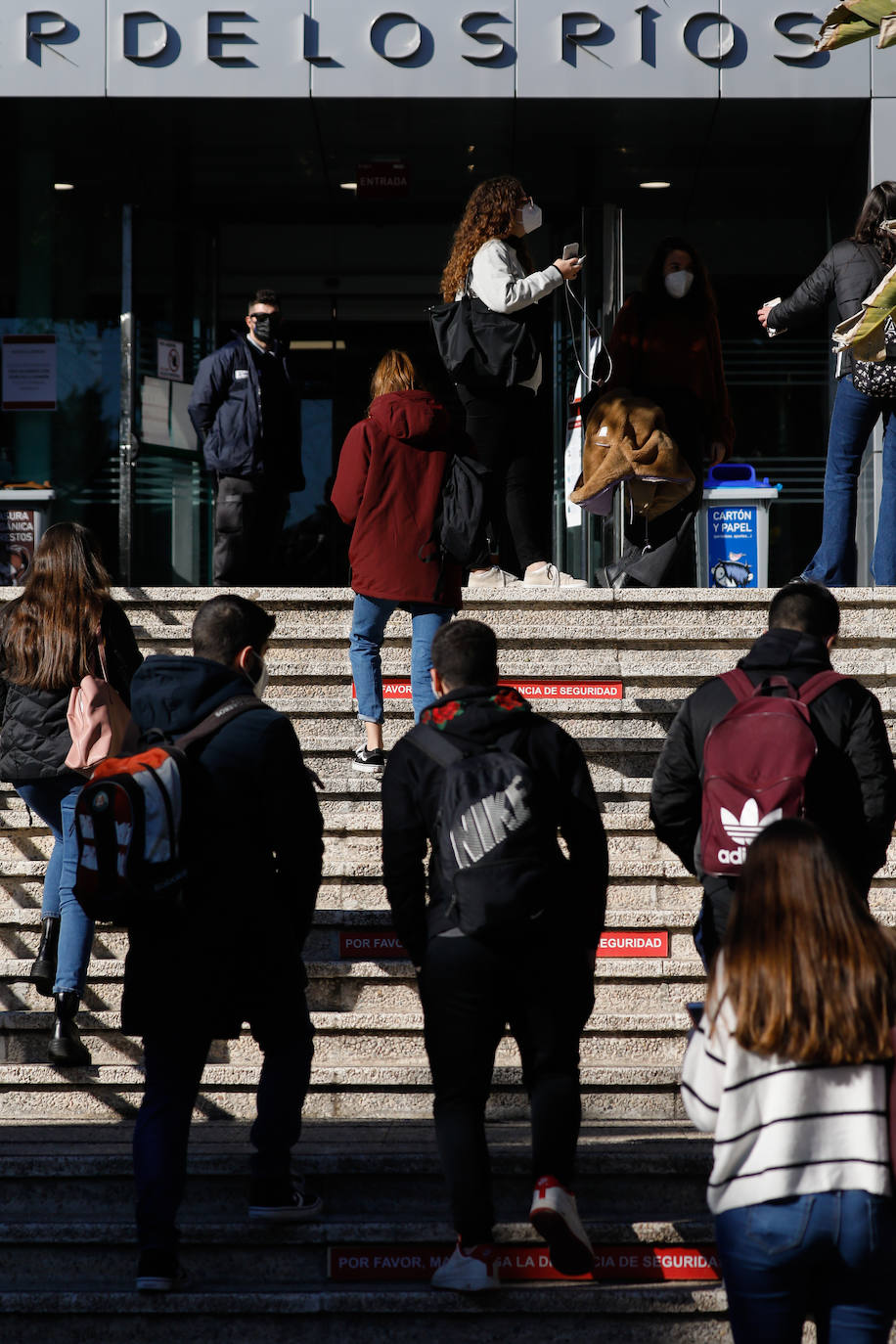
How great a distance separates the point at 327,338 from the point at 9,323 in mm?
2669

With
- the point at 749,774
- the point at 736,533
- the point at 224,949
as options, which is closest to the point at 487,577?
the point at 736,533

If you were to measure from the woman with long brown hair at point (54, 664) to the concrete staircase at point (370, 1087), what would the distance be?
1.42 feet

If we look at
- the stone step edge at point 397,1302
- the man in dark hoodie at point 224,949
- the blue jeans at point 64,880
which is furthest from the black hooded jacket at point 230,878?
the blue jeans at point 64,880

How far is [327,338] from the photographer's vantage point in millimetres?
14539

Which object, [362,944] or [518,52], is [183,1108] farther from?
[518,52]

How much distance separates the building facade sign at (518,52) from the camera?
38.1ft

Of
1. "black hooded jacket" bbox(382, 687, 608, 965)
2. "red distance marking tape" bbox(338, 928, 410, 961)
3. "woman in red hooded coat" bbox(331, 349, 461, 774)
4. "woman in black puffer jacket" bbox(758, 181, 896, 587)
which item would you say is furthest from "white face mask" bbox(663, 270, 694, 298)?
"black hooded jacket" bbox(382, 687, 608, 965)

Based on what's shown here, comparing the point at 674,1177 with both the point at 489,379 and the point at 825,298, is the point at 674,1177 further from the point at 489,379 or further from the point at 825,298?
the point at 825,298

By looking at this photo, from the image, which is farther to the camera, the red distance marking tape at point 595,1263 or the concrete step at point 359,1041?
the concrete step at point 359,1041

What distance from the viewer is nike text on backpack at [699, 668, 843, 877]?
436 centimetres

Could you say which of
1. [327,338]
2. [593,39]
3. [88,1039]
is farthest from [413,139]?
[88,1039]

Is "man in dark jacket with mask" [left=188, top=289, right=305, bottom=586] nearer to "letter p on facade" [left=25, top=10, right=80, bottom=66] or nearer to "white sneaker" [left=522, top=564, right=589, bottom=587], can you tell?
"white sneaker" [left=522, top=564, right=589, bottom=587]

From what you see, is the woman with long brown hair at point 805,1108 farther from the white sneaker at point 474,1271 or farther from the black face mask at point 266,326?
the black face mask at point 266,326

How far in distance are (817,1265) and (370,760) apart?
13.6 feet
